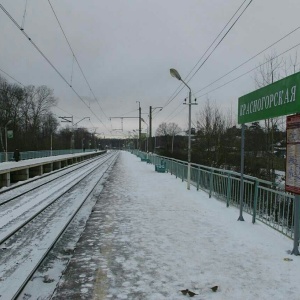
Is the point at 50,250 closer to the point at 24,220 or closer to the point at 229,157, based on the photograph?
the point at 24,220

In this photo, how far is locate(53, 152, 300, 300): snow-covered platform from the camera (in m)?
4.69

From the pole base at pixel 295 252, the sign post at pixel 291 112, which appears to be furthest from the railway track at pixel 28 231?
the sign post at pixel 291 112

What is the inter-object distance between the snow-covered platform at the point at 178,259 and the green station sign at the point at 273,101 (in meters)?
2.39

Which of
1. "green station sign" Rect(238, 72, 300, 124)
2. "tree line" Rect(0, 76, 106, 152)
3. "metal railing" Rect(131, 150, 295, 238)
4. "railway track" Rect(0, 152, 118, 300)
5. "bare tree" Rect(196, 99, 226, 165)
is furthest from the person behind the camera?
"tree line" Rect(0, 76, 106, 152)

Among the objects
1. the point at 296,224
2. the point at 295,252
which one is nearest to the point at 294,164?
the point at 296,224

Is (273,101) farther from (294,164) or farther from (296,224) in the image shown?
(296,224)

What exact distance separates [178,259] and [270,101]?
3.33 metres

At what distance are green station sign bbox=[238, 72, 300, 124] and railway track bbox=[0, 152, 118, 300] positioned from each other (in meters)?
4.70

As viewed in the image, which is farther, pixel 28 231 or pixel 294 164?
pixel 28 231

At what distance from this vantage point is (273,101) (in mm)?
6816

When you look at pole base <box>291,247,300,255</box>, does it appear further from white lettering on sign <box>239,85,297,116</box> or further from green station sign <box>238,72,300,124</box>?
white lettering on sign <box>239,85,297,116</box>

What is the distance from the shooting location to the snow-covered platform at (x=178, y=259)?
469cm

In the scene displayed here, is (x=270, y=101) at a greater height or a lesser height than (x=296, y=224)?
greater

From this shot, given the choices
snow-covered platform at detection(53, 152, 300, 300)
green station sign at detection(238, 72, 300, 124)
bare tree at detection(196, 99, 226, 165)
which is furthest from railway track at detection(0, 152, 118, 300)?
bare tree at detection(196, 99, 226, 165)
